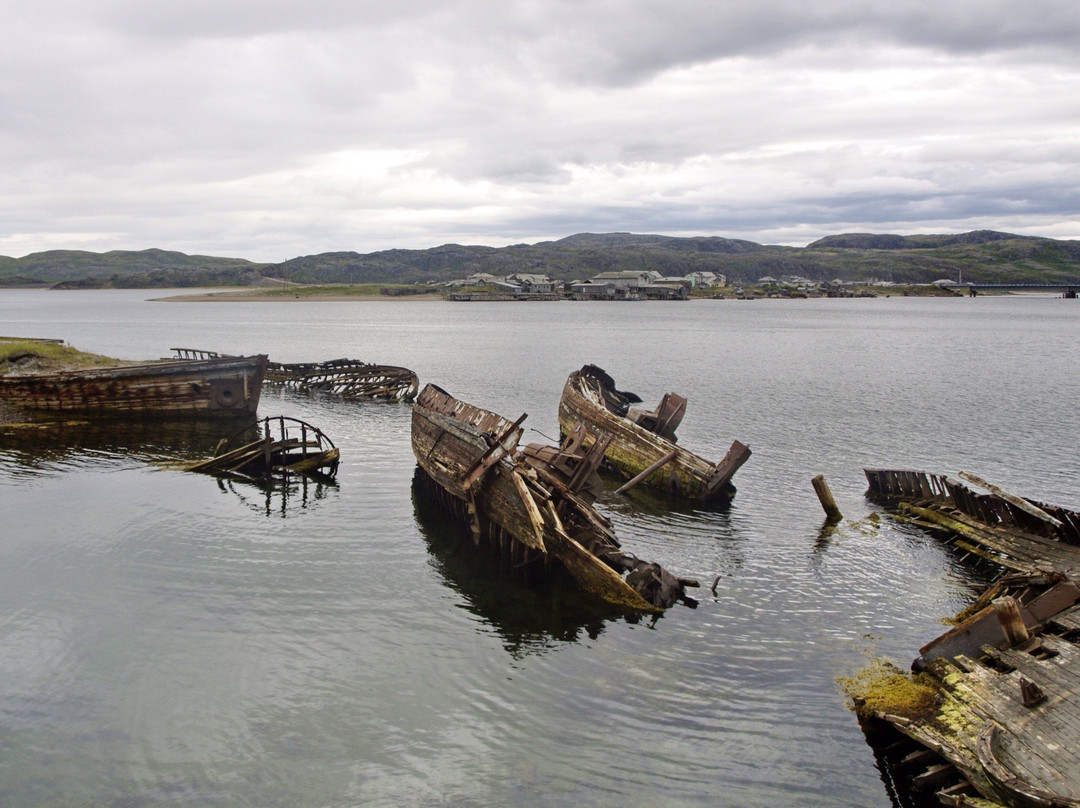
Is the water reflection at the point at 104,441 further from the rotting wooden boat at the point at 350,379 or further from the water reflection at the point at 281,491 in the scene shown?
the rotting wooden boat at the point at 350,379

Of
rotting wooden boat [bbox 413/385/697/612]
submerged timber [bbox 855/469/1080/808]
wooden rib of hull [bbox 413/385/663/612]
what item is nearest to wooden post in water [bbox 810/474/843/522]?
submerged timber [bbox 855/469/1080/808]

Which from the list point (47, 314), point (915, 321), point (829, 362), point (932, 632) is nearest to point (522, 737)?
point (932, 632)

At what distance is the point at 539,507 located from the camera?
2116cm

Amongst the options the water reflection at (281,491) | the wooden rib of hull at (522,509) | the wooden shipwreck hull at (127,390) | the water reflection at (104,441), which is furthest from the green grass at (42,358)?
the wooden rib of hull at (522,509)

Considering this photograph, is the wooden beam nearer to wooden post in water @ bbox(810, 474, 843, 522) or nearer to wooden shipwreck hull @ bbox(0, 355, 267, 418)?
wooden post in water @ bbox(810, 474, 843, 522)

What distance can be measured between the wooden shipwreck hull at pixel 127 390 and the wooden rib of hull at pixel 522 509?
23.3 meters

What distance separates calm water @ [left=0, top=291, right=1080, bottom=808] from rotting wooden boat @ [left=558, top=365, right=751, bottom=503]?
4.79 ft

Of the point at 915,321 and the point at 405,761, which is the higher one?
the point at 915,321

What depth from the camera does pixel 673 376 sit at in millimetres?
68000

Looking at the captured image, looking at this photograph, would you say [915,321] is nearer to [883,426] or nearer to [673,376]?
[673,376]

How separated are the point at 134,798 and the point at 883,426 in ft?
136

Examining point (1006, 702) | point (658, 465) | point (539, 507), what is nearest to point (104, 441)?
point (539, 507)

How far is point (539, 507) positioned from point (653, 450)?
10703mm

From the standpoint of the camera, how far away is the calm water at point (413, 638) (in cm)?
1316
